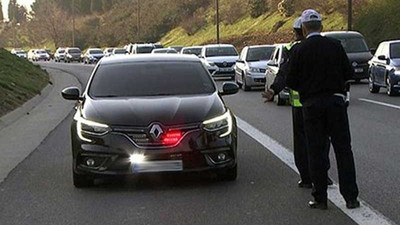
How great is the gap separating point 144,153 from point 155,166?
0.19m

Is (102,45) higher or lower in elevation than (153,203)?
lower

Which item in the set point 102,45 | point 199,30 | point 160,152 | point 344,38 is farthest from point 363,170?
point 102,45

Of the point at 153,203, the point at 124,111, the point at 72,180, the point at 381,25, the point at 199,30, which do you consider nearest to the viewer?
the point at 153,203

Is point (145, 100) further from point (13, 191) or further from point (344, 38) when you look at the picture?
point (344, 38)

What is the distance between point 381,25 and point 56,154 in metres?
32.6

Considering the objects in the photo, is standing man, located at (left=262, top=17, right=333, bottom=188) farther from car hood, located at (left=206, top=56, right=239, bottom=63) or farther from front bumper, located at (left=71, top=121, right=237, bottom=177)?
car hood, located at (left=206, top=56, right=239, bottom=63)

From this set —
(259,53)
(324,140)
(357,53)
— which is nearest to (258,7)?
(259,53)

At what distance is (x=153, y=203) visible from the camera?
763 cm

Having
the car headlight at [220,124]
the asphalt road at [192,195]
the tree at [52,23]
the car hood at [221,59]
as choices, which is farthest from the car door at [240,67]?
the tree at [52,23]

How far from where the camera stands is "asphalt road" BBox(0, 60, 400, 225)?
696cm

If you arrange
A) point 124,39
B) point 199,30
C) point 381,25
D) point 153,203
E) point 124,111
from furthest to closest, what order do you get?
1. point 124,39
2. point 199,30
3. point 381,25
4. point 124,111
5. point 153,203

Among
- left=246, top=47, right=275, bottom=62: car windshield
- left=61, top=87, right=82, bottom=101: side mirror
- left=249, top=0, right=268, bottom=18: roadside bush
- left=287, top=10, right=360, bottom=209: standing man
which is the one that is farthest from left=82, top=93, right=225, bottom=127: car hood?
left=249, top=0, right=268, bottom=18: roadside bush

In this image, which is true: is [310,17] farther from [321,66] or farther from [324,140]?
[324,140]

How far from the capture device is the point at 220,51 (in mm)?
35469
